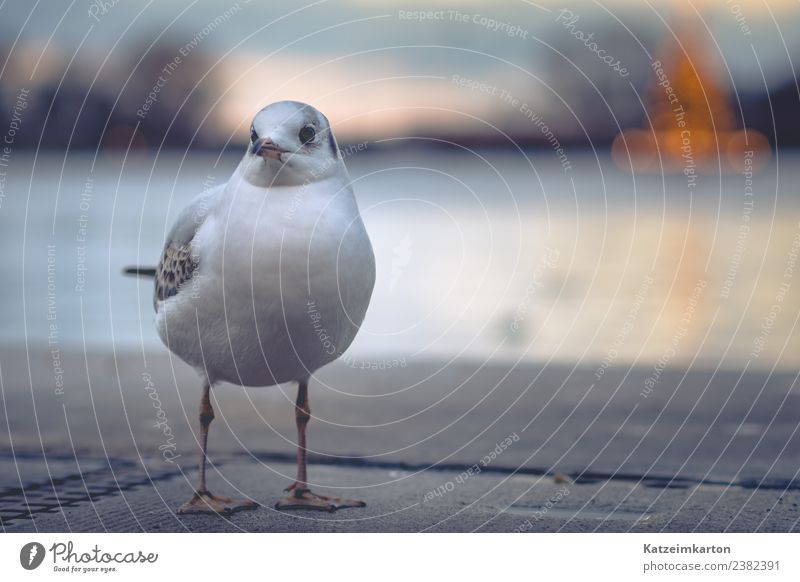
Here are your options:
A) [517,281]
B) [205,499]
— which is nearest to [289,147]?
[205,499]

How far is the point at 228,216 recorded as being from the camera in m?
3.63

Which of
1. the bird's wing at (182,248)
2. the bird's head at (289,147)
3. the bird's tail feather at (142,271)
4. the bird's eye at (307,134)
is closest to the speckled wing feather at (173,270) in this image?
the bird's wing at (182,248)

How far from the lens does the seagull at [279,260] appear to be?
351 centimetres

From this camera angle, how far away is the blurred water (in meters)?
8.31

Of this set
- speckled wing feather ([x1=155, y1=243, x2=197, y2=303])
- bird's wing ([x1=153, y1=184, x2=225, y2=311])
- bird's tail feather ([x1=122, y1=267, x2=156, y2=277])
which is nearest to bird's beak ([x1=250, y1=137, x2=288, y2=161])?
bird's wing ([x1=153, y1=184, x2=225, y2=311])

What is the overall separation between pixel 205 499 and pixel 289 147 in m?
1.40

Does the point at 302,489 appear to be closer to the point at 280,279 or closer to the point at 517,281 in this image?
the point at 280,279

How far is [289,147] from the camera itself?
3.46m

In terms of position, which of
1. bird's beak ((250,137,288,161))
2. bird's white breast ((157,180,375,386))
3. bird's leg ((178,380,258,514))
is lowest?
bird's leg ((178,380,258,514))

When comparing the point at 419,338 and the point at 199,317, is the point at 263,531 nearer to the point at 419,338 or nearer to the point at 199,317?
the point at 199,317

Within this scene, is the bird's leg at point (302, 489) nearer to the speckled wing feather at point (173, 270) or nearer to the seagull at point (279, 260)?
the seagull at point (279, 260)

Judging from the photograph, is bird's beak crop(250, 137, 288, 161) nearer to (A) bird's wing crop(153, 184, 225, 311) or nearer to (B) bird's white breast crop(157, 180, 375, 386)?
(B) bird's white breast crop(157, 180, 375, 386)
